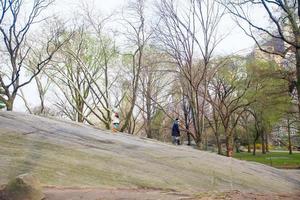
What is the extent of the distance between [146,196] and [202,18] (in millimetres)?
21185

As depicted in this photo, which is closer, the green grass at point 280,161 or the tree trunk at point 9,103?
the tree trunk at point 9,103

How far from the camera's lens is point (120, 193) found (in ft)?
29.6

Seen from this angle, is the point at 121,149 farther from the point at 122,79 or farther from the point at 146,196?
the point at 122,79

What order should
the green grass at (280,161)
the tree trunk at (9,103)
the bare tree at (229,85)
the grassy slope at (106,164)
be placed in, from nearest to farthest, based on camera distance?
1. the grassy slope at (106,164)
2. the tree trunk at (9,103)
3. the green grass at (280,161)
4. the bare tree at (229,85)

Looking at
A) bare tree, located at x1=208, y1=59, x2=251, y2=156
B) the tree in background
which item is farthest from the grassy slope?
bare tree, located at x1=208, y1=59, x2=251, y2=156

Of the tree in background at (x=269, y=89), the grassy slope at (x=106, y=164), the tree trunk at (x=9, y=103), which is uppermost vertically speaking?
the tree in background at (x=269, y=89)

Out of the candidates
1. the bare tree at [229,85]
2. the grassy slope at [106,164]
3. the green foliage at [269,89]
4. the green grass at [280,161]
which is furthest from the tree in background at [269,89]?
the grassy slope at [106,164]

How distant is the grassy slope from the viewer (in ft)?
33.1

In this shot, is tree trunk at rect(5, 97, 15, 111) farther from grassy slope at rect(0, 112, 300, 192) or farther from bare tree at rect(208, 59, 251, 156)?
bare tree at rect(208, 59, 251, 156)

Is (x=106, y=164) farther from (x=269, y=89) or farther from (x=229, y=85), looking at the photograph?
(x=229, y=85)

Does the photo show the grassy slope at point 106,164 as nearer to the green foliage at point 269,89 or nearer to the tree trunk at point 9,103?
the tree trunk at point 9,103

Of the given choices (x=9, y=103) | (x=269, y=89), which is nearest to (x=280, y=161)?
(x=269, y=89)

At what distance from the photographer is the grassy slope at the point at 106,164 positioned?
1008cm

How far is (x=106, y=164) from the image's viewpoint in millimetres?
11047
